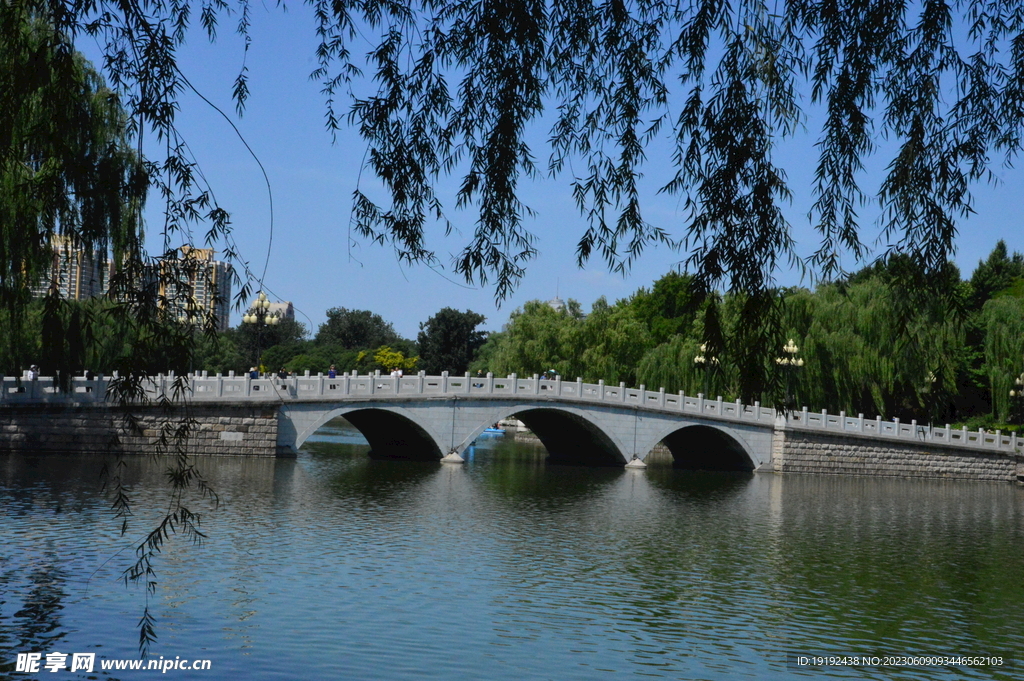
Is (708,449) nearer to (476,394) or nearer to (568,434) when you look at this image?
(568,434)

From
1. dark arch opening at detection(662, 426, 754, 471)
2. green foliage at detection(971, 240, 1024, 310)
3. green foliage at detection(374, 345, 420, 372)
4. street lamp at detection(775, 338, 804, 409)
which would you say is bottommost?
dark arch opening at detection(662, 426, 754, 471)

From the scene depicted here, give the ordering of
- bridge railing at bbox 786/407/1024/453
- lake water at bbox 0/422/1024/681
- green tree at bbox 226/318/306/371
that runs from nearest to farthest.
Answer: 1. lake water at bbox 0/422/1024/681
2. bridge railing at bbox 786/407/1024/453
3. green tree at bbox 226/318/306/371

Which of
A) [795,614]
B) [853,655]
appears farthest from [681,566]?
[853,655]

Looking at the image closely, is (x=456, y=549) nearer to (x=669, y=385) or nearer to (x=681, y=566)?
(x=681, y=566)

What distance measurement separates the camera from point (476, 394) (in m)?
25.9

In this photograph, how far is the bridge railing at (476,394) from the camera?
2139cm

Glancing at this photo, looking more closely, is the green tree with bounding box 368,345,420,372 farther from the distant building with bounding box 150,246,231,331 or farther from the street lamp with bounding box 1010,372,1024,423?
the distant building with bounding box 150,246,231,331

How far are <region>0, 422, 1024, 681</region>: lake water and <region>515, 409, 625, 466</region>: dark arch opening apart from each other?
8.70 m

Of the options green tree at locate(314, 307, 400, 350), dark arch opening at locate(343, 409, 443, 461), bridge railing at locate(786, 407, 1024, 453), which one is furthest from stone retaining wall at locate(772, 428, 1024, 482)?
green tree at locate(314, 307, 400, 350)

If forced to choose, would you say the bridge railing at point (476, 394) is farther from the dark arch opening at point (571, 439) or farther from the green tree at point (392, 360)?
the green tree at point (392, 360)

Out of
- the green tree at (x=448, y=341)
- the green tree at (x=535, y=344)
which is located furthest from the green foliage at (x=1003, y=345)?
the green tree at (x=448, y=341)

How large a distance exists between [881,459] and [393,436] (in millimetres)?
14447

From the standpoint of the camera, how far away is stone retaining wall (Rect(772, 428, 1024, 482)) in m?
29.3

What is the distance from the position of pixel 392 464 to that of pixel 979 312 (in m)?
19.7
